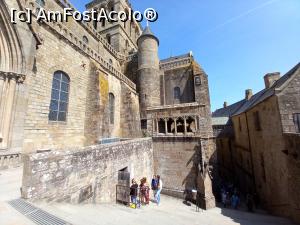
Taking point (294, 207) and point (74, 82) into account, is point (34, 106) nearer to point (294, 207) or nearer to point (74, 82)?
point (74, 82)

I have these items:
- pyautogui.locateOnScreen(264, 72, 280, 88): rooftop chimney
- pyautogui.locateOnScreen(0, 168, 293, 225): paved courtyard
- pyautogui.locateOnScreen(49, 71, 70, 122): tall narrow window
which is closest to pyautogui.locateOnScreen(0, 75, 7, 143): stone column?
pyautogui.locateOnScreen(49, 71, 70, 122): tall narrow window

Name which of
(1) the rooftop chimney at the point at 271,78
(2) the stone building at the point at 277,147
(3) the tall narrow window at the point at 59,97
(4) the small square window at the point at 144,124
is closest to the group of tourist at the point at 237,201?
(2) the stone building at the point at 277,147

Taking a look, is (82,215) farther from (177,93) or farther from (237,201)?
(177,93)

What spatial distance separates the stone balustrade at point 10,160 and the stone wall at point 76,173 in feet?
11.0

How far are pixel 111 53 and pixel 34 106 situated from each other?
15.6m

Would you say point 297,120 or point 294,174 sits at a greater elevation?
point 297,120

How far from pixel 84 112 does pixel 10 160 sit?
17.4 ft

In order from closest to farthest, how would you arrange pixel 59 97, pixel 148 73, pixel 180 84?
pixel 59 97
pixel 148 73
pixel 180 84

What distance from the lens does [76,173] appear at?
511 centimetres

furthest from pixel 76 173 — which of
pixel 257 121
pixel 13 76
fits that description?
pixel 257 121

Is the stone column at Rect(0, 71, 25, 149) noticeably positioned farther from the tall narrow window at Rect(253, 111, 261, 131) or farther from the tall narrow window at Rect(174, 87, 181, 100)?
the tall narrow window at Rect(174, 87, 181, 100)

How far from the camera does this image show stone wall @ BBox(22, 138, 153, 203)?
386 centimetres

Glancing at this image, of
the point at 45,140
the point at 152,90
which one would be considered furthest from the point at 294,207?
the point at 152,90

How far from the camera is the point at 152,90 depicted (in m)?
18.2
